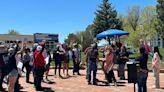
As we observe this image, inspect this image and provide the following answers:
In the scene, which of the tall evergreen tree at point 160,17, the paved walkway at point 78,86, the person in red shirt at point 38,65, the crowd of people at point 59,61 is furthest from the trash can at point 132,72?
the tall evergreen tree at point 160,17

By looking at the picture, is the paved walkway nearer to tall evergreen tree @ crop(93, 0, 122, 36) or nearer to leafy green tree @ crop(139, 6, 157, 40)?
tall evergreen tree @ crop(93, 0, 122, 36)

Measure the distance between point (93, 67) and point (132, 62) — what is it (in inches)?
158

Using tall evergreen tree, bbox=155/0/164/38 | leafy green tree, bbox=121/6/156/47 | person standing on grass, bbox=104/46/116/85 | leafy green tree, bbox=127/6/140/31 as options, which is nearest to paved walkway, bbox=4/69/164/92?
person standing on grass, bbox=104/46/116/85

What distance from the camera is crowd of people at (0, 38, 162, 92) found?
1263cm

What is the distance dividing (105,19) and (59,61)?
51.3 metres

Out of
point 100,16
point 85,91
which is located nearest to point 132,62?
point 85,91

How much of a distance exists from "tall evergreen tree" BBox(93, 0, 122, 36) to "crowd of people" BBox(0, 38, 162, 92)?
47704 mm

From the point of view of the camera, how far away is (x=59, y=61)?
66.5 ft

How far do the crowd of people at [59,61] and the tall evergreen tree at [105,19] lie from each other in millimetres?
47704

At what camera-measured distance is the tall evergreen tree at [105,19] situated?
69.8 metres

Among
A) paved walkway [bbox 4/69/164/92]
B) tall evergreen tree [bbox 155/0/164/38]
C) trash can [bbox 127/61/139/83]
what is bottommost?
paved walkway [bbox 4/69/164/92]

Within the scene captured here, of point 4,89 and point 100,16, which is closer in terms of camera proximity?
point 4,89

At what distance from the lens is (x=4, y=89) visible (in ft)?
51.1

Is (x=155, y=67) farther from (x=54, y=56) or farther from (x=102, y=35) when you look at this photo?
(x=102, y=35)
